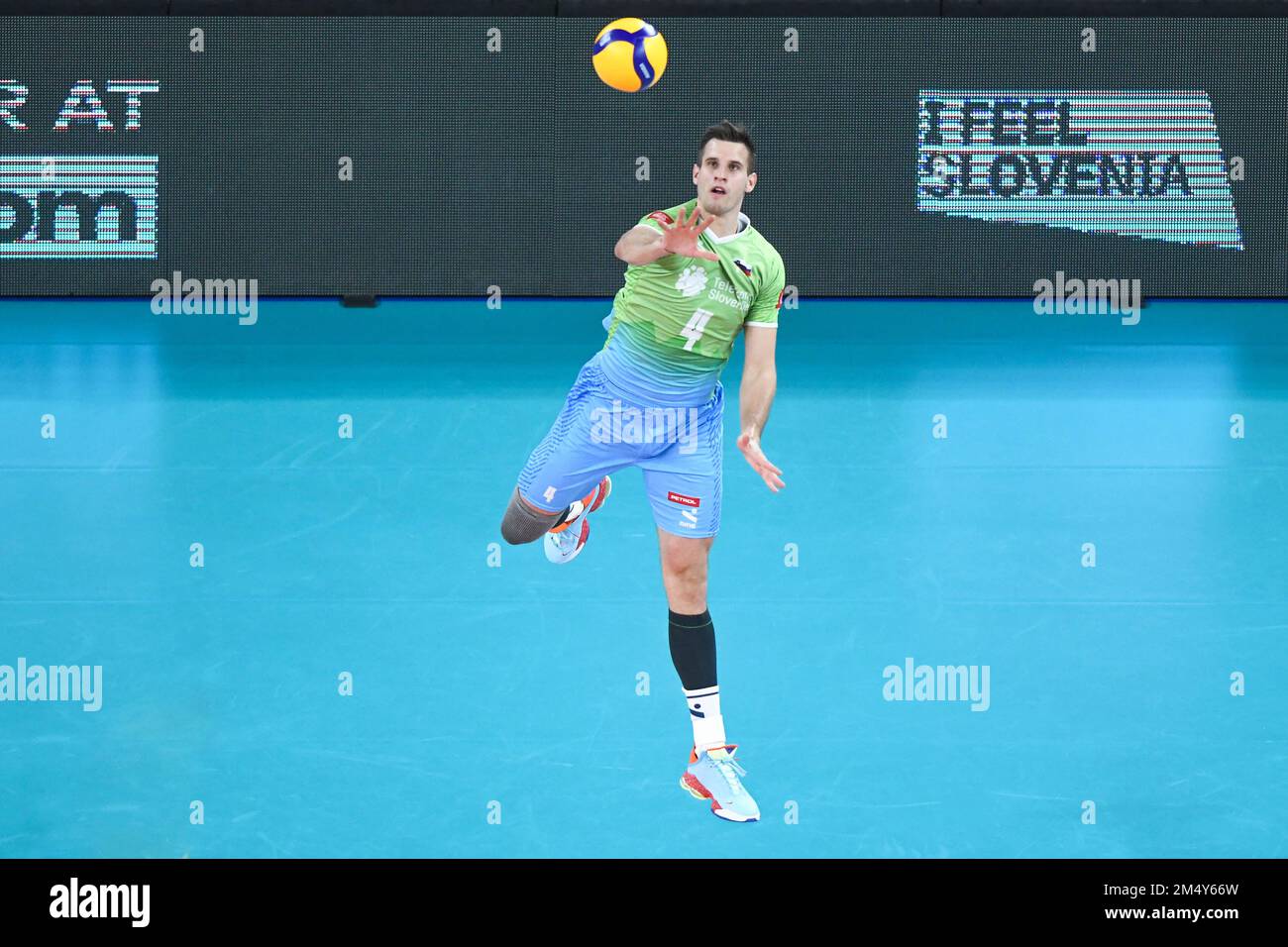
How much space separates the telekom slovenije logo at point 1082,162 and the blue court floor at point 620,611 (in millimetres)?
2017

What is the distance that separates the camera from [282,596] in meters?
9.17

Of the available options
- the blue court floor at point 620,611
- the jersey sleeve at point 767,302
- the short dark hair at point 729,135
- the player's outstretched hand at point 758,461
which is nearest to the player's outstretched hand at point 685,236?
the short dark hair at point 729,135

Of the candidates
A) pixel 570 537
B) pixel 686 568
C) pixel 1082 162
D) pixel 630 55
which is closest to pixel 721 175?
pixel 686 568

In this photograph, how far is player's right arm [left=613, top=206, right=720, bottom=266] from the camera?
6355 millimetres

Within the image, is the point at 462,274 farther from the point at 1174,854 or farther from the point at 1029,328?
the point at 1174,854

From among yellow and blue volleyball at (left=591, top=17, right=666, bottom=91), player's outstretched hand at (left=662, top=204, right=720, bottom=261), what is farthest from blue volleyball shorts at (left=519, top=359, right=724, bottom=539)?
yellow and blue volleyball at (left=591, top=17, right=666, bottom=91)

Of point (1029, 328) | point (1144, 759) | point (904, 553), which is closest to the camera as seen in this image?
point (1144, 759)

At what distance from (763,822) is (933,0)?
37.7 feet

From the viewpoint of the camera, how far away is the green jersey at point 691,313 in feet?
22.0

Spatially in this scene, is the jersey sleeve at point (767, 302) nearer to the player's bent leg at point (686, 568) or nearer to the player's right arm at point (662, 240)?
the player's right arm at point (662, 240)

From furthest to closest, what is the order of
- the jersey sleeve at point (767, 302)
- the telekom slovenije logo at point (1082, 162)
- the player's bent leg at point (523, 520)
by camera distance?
the telekom slovenije logo at point (1082, 162) < the player's bent leg at point (523, 520) < the jersey sleeve at point (767, 302)

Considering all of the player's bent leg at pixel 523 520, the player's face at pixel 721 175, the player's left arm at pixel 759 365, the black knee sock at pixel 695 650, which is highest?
the player's face at pixel 721 175

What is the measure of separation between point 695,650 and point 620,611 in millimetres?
2164

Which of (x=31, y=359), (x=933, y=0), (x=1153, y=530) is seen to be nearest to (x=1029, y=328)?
(x=933, y=0)
